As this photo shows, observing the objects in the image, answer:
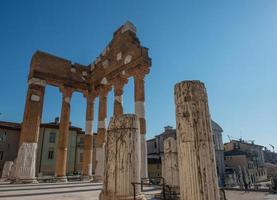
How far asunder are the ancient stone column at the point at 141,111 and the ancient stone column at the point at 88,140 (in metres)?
7.03

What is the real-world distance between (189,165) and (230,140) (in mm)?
Answer: 58793

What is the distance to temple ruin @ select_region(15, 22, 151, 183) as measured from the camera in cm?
1563

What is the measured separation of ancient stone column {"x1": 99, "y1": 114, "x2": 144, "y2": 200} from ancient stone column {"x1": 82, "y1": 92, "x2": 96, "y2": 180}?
46.9ft

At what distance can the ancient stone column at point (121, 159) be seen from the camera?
573 centimetres

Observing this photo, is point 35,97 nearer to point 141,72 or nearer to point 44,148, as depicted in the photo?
point 141,72

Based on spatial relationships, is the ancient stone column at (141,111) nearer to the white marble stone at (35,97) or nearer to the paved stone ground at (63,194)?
the paved stone ground at (63,194)

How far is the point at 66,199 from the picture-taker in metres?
7.63

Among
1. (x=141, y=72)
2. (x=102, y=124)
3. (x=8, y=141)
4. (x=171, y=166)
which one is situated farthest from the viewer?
(x=8, y=141)

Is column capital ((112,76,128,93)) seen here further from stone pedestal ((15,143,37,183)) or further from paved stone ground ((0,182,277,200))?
paved stone ground ((0,182,277,200))

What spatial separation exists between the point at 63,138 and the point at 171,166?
43.0ft

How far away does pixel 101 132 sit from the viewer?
1920cm

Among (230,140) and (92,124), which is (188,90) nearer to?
(92,124)

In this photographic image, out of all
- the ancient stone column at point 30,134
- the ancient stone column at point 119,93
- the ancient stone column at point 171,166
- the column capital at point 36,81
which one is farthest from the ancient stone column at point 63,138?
the ancient stone column at point 171,166

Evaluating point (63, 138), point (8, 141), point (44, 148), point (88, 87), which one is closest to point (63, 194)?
point (63, 138)
